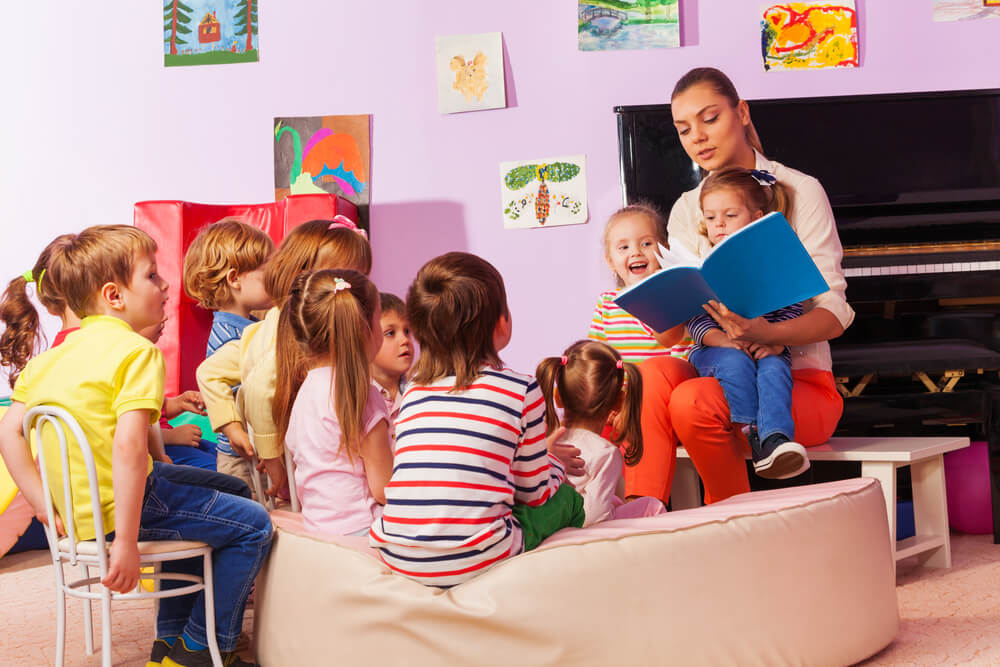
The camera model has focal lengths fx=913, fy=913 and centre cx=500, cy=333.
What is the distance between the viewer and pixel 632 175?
267 centimetres

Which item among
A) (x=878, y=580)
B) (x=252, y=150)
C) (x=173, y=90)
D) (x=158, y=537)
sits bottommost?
(x=878, y=580)

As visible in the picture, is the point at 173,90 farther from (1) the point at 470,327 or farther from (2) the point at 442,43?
(1) the point at 470,327

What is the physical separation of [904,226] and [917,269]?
0.48ft

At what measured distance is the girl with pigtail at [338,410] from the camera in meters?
1.60

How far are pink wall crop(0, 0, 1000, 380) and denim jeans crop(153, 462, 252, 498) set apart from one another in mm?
1471

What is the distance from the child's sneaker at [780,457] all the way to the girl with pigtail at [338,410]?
2.72 ft

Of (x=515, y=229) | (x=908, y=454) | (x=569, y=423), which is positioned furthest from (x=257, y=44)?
(x=908, y=454)

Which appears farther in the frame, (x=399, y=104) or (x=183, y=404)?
(x=399, y=104)

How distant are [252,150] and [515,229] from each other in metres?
0.97

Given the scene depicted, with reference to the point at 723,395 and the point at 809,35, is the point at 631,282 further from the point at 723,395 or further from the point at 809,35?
the point at 809,35

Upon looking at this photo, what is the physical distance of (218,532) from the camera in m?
1.60

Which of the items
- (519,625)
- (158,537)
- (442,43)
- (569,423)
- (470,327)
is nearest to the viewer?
(519,625)

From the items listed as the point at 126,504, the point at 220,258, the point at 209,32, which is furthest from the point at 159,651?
the point at 209,32

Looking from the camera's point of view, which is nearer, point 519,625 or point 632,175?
point 519,625
